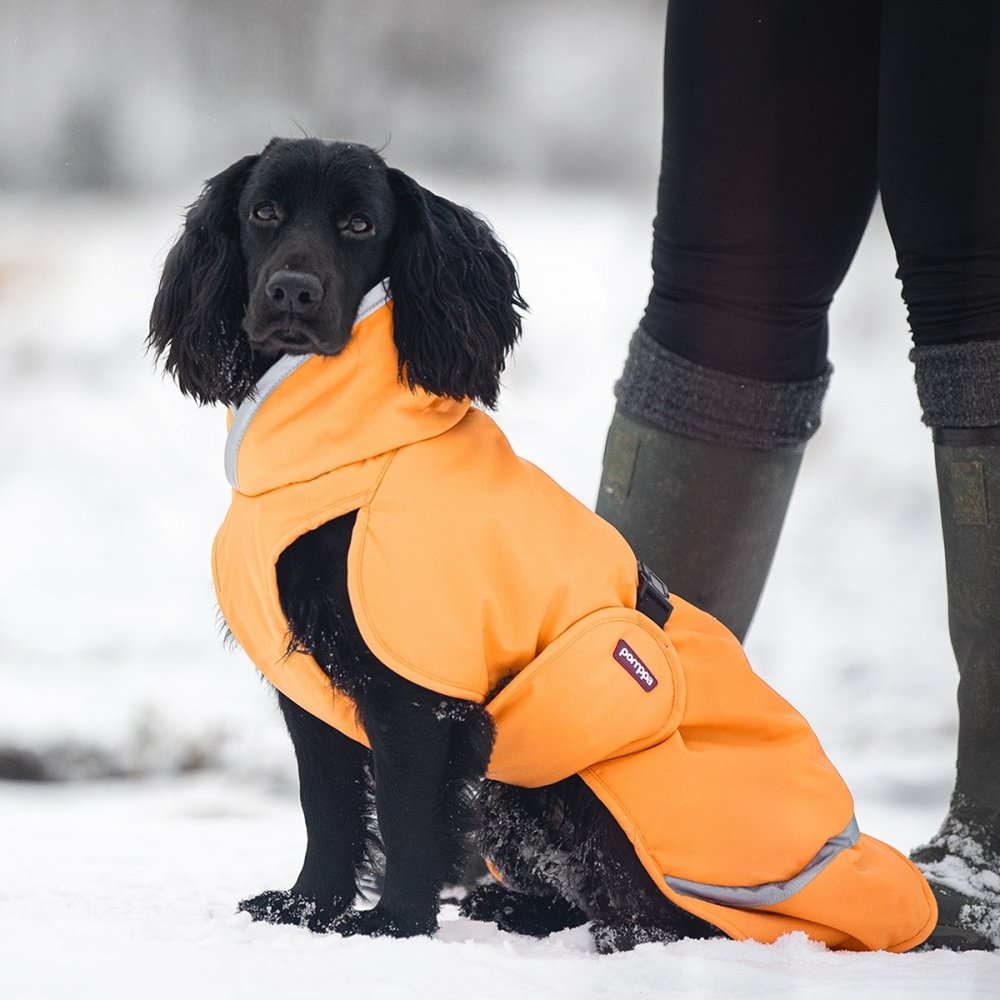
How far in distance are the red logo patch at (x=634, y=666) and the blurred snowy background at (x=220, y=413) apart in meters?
1.16

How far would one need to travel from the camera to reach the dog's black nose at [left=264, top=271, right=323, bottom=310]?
1.30 meters

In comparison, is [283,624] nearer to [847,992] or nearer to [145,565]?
[847,992]

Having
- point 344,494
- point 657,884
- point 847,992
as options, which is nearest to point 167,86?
point 344,494

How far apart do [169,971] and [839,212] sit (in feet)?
4.07

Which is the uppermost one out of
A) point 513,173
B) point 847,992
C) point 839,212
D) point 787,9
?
point 513,173

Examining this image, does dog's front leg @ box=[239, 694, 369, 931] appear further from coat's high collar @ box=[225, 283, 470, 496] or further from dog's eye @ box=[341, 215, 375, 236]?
dog's eye @ box=[341, 215, 375, 236]

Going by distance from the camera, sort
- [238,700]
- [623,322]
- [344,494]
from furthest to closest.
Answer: [623,322] < [238,700] < [344,494]

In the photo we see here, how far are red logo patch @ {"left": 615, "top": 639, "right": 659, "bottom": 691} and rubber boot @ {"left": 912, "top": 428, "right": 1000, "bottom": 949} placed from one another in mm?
464

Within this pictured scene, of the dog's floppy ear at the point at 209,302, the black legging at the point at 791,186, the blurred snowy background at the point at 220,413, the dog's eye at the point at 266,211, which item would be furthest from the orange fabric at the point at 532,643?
the blurred snowy background at the point at 220,413

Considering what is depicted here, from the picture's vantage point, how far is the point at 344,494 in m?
1.25

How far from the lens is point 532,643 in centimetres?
128

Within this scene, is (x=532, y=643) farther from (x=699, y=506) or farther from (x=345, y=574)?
(x=699, y=506)

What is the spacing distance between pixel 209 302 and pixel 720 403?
27.3 inches

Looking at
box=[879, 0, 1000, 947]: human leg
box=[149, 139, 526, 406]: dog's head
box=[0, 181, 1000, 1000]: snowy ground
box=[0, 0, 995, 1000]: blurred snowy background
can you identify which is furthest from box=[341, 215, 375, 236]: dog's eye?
box=[0, 0, 995, 1000]: blurred snowy background
